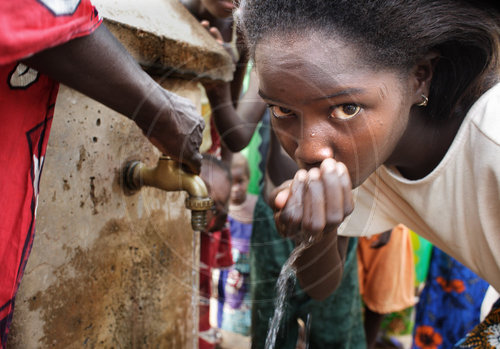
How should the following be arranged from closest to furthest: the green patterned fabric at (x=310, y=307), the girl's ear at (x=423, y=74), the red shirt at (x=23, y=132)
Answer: the red shirt at (x=23, y=132), the girl's ear at (x=423, y=74), the green patterned fabric at (x=310, y=307)

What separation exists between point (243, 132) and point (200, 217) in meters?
0.86

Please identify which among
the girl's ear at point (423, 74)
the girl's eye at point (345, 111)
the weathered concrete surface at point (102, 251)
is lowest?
the weathered concrete surface at point (102, 251)

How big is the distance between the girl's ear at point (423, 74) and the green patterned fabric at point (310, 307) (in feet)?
3.79

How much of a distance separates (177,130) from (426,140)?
26.5 inches

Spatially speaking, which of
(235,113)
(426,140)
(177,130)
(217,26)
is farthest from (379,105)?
(217,26)

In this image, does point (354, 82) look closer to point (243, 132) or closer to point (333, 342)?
point (243, 132)

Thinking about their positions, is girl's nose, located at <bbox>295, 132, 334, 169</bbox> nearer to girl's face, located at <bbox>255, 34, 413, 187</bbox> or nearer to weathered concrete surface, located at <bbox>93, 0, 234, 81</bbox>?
girl's face, located at <bbox>255, 34, 413, 187</bbox>

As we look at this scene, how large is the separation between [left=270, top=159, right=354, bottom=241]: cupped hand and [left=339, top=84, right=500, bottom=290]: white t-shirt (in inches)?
17.1

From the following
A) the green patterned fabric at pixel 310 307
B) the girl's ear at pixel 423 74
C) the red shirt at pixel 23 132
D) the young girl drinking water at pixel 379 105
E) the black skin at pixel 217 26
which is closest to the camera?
the red shirt at pixel 23 132

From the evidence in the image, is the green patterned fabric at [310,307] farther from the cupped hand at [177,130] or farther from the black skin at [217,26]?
the cupped hand at [177,130]

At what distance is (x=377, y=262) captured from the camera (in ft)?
8.93

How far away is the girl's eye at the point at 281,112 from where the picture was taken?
94 cm

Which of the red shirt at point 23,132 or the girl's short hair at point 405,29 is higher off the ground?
the girl's short hair at point 405,29

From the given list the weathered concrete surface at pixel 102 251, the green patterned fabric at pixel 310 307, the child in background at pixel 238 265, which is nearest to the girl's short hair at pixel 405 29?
the weathered concrete surface at pixel 102 251
